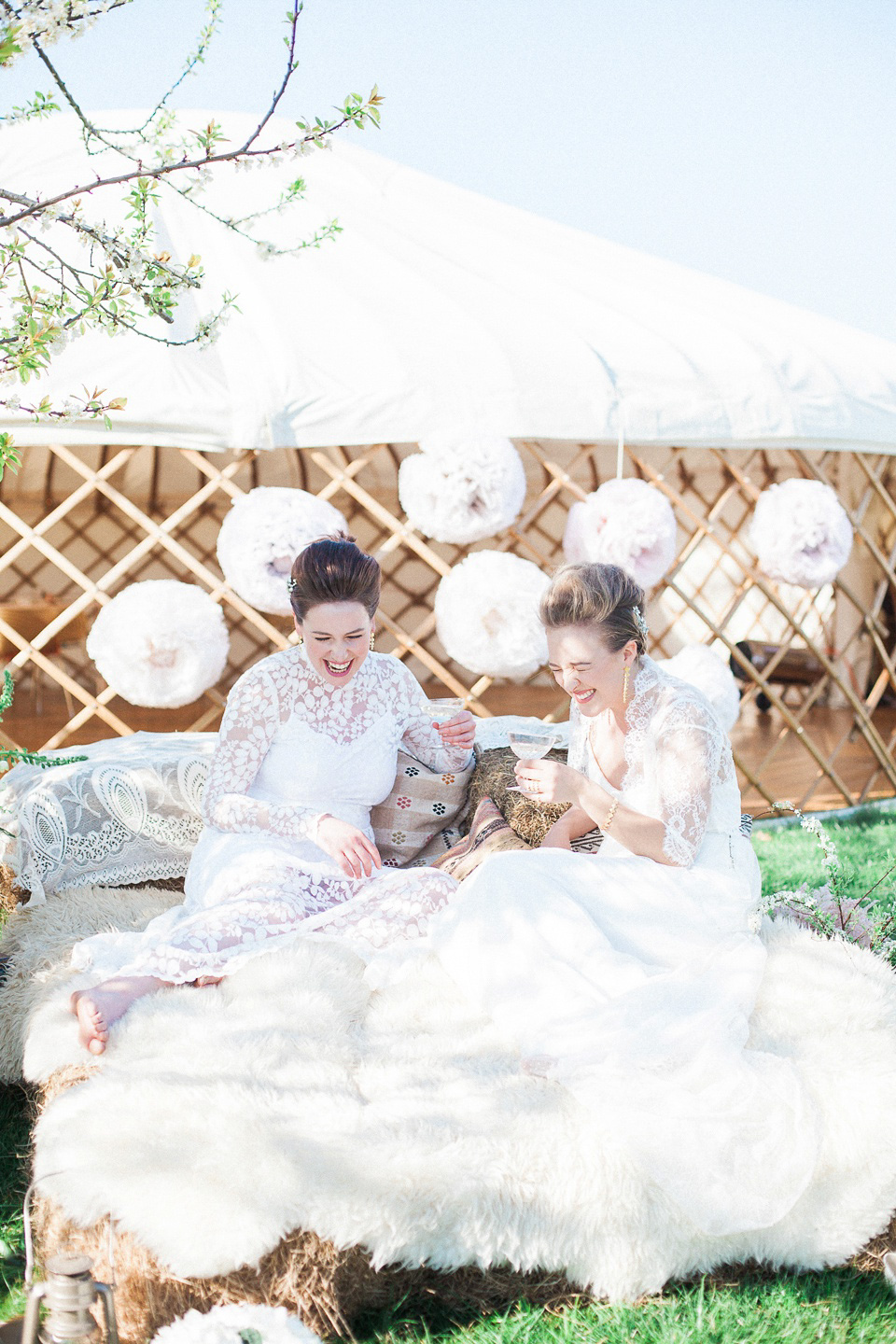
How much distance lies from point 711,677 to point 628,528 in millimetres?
528

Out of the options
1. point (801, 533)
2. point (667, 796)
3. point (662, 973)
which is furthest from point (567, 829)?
point (801, 533)

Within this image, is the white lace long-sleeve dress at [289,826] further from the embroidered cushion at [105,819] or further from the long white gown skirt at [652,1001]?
the embroidered cushion at [105,819]

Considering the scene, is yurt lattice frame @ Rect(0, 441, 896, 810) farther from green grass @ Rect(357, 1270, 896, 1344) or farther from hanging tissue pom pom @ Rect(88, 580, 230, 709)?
green grass @ Rect(357, 1270, 896, 1344)

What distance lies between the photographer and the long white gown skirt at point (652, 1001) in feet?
4.66

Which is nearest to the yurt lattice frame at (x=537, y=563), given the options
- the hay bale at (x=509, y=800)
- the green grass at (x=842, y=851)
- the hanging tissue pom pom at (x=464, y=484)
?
the green grass at (x=842, y=851)

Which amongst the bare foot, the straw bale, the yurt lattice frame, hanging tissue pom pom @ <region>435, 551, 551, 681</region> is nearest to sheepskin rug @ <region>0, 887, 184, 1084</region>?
the bare foot

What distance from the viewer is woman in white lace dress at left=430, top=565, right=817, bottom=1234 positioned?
1.44 meters

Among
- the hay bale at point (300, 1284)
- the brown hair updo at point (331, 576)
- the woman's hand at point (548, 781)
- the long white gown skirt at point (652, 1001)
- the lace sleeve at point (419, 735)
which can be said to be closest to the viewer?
the hay bale at point (300, 1284)

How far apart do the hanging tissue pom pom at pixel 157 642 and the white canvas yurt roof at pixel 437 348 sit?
0.45 metres

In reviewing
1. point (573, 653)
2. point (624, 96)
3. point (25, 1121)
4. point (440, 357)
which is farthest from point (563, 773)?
point (624, 96)

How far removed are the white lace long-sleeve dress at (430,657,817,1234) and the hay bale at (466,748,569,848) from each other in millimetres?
274

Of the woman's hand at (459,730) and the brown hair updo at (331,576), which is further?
the woman's hand at (459,730)

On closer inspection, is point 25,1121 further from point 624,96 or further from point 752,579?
point 624,96

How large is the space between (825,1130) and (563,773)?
0.62 m
